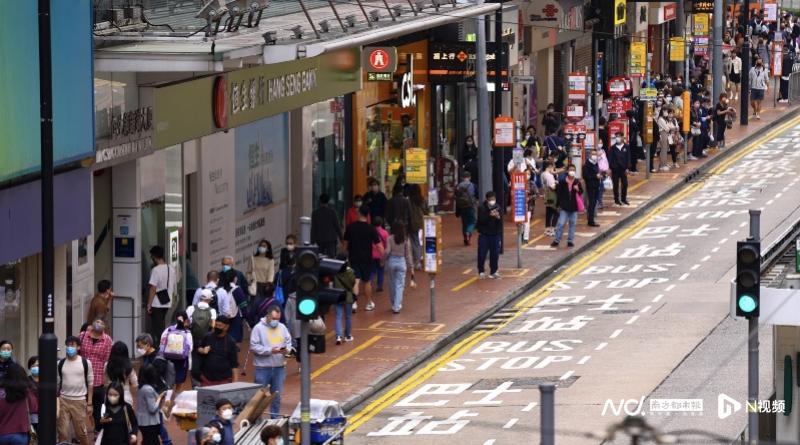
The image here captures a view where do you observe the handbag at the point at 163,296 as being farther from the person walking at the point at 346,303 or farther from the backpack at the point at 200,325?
the backpack at the point at 200,325

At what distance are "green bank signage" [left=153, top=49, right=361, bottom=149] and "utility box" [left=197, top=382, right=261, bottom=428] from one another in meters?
6.57

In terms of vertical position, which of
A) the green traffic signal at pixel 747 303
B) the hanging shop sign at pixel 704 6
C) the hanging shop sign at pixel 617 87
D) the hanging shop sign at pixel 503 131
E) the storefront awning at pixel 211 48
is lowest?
the green traffic signal at pixel 747 303

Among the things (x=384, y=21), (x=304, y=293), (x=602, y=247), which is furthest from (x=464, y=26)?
(x=304, y=293)

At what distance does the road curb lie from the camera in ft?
84.6

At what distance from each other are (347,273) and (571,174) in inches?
374

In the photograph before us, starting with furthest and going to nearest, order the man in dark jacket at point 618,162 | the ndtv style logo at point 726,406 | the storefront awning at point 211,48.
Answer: the man in dark jacket at point 618,162
the storefront awning at point 211,48
the ndtv style logo at point 726,406

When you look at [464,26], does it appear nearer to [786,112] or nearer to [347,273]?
[347,273]

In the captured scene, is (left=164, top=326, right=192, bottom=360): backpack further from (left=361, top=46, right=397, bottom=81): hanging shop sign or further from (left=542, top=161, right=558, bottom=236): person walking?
(left=542, top=161, right=558, bottom=236): person walking

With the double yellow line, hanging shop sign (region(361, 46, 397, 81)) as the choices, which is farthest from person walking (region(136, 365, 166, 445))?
hanging shop sign (region(361, 46, 397, 81))

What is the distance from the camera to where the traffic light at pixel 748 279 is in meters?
18.8

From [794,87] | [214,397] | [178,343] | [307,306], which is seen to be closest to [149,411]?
[214,397]

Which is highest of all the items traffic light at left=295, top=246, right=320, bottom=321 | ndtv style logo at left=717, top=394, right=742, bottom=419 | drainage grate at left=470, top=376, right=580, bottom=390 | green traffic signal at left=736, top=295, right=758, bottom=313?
traffic light at left=295, top=246, right=320, bottom=321

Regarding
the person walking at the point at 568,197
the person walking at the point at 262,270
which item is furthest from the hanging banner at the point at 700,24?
the person walking at the point at 262,270

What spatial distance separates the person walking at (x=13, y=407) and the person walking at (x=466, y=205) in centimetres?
1771
